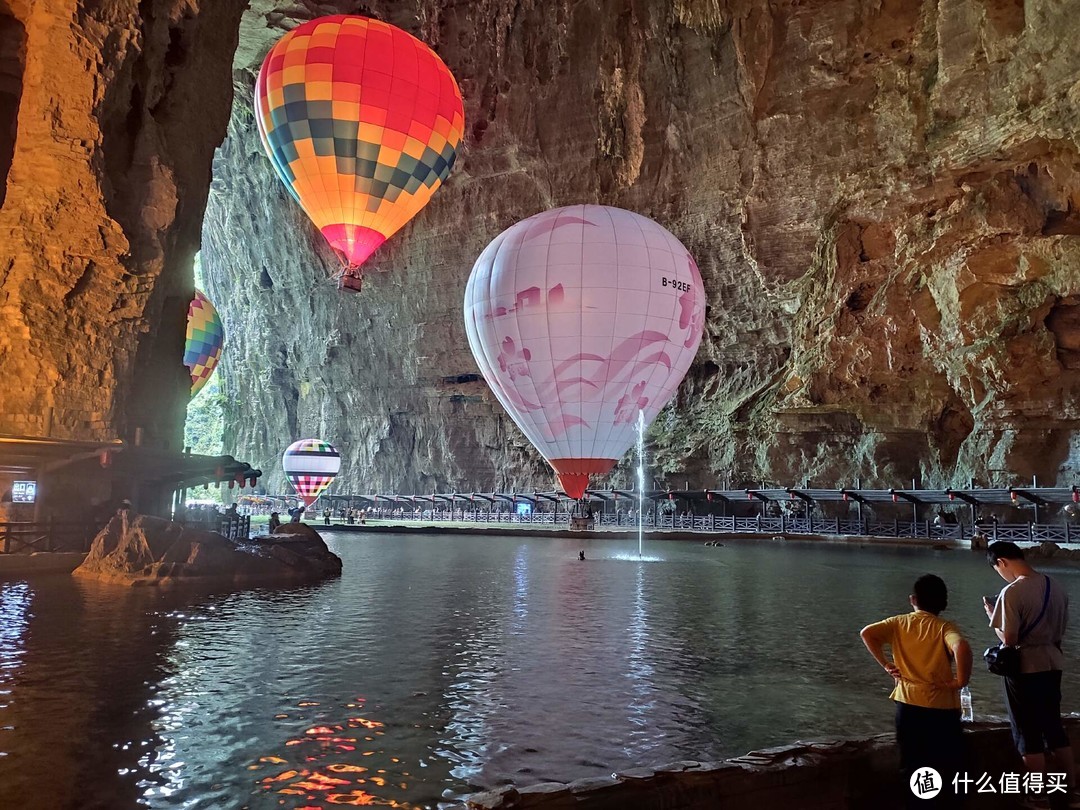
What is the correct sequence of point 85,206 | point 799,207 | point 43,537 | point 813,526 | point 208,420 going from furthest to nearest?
point 208,420 < point 799,207 < point 813,526 < point 85,206 < point 43,537

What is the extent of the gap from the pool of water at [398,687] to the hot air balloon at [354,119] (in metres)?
15.1

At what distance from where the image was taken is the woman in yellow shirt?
3469mm

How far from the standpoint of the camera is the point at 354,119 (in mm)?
22656

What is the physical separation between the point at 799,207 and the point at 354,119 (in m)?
24.0

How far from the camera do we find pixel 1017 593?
3936 mm

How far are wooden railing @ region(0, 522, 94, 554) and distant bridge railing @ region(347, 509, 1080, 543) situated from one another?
91.9ft

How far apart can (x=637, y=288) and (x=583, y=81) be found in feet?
86.5

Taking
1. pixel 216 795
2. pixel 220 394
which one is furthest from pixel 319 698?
pixel 220 394

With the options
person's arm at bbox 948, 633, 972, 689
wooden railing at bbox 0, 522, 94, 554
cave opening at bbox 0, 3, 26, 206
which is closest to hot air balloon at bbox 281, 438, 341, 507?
cave opening at bbox 0, 3, 26, 206

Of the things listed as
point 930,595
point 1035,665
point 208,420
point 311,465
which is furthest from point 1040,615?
point 208,420

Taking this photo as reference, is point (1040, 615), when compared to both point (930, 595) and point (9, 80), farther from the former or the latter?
point (9, 80)

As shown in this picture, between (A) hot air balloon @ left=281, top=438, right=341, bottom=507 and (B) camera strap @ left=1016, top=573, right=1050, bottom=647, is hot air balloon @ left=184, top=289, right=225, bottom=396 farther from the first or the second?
(B) camera strap @ left=1016, top=573, right=1050, bottom=647

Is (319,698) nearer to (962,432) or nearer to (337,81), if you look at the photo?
(337,81)

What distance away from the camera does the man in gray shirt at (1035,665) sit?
3840 millimetres
